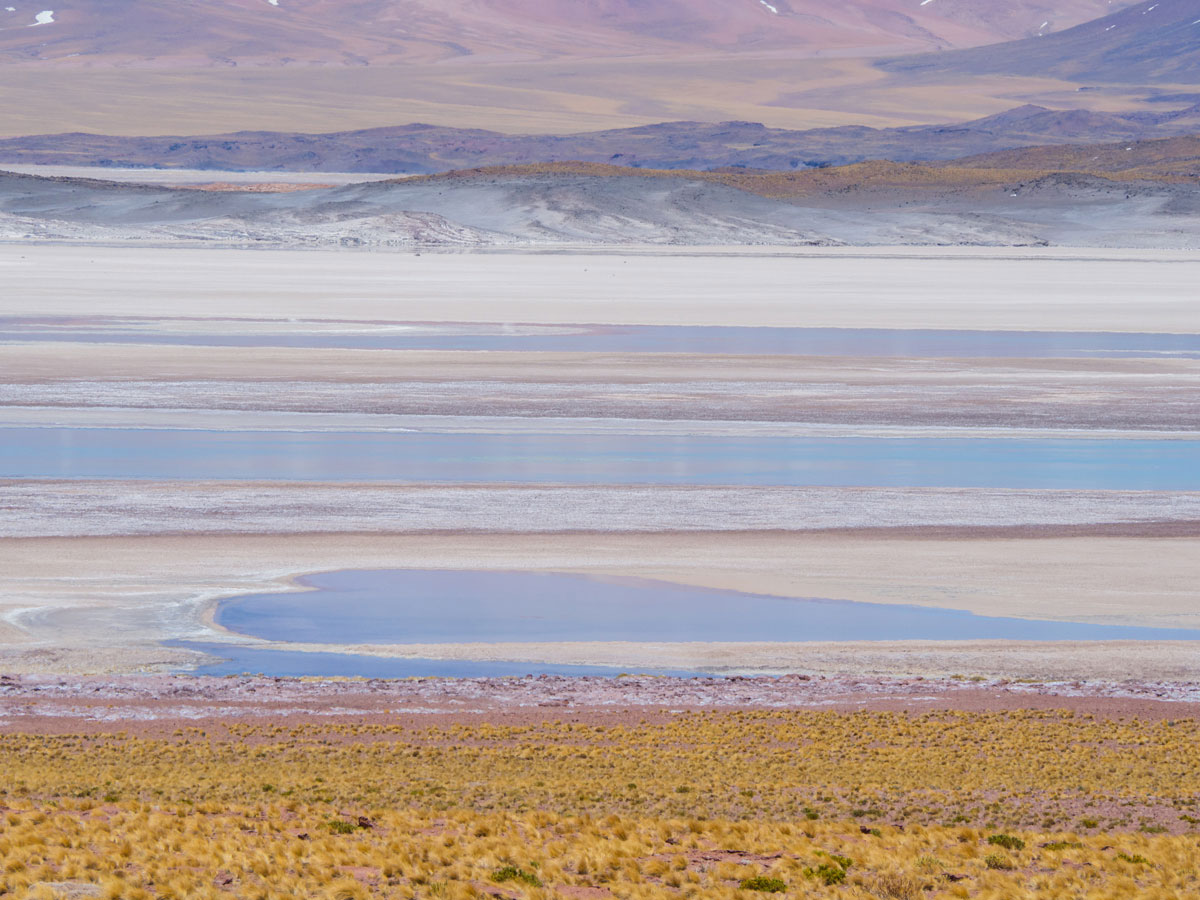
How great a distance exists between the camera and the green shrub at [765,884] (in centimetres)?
923

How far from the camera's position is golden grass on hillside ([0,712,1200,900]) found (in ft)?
30.5

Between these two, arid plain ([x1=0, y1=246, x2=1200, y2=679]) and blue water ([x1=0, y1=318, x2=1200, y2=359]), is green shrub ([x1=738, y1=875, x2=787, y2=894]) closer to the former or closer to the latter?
arid plain ([x1=0, y1=246, x2=1200, y2=679])

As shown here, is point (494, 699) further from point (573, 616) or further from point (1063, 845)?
point (1063, 845)

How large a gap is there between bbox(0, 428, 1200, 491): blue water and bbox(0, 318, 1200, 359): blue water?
12.0m

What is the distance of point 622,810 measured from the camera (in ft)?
37.2

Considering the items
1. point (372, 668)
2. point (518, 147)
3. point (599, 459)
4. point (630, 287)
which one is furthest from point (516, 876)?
point (518, 147)

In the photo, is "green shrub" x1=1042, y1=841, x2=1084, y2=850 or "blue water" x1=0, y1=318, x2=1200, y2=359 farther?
"blue water" x1=0, y1=318, x2=1200, y2=359

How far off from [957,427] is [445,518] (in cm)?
1120

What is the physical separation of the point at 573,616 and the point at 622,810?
6100mm

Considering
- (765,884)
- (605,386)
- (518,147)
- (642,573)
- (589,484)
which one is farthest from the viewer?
(518,147)

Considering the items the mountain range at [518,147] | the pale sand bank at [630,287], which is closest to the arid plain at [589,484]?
the pale sand bank at [630,287]

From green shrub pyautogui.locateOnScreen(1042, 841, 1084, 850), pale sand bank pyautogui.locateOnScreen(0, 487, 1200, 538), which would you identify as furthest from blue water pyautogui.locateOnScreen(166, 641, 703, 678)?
green shrub pyautogui.locateOnScreen(1042, 841, 1084, 850)

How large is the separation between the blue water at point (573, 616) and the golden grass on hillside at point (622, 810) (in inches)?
120

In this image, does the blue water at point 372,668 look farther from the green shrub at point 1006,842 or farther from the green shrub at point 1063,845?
the green shrub at point 1063,845
